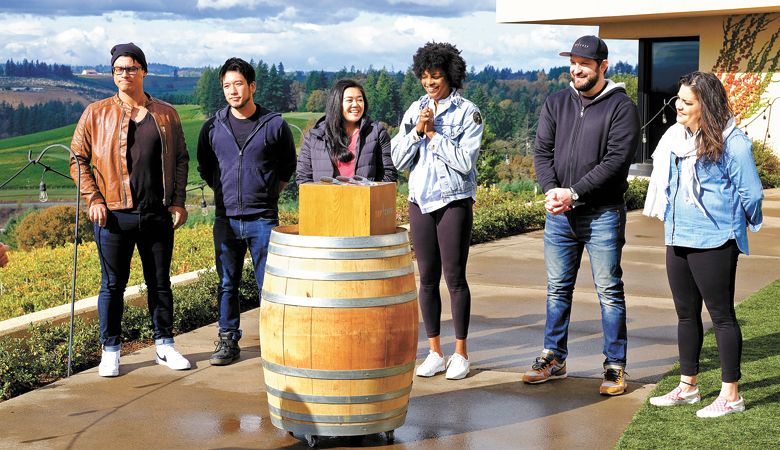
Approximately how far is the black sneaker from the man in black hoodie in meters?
1.95

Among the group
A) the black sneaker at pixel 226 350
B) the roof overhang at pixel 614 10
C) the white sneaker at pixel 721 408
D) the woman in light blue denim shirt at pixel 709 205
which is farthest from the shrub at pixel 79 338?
the roof overhang at pixel 614 10

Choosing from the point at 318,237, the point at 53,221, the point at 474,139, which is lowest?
the point at 53,221

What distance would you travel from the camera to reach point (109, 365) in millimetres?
6504

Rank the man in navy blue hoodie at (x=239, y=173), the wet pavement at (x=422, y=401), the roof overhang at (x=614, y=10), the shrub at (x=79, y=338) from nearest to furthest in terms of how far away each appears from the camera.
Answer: the wet pavement at (x=422, y=401) < the shrub at (x=79, y=338) < the man in navy blue hoodie at (x=239, y=173) < the roof overhang at (x=614, y=10)

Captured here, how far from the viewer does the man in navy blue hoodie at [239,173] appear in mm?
6770

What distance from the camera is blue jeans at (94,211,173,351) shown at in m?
6.59

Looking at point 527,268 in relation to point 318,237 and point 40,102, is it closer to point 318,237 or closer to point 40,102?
point 318,237

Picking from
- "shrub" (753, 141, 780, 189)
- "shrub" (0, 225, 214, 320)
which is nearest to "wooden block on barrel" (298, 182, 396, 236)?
"shrub" (0, 225, 214, 320)

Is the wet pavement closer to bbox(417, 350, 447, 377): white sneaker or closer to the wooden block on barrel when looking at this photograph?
bbox(417, 350, 447, 377): white sneaker

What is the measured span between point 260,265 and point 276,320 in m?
1.93

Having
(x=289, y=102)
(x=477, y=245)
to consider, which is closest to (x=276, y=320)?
(x=477, y=245)

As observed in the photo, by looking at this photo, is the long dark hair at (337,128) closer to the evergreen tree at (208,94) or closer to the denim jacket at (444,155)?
the denim jacket at (444,155)

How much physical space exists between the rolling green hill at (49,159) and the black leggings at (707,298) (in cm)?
4377

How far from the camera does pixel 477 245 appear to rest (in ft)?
41.3
